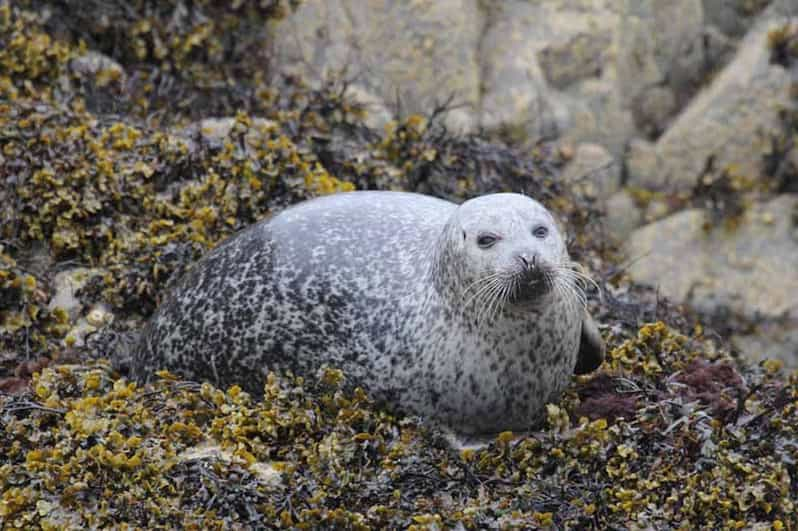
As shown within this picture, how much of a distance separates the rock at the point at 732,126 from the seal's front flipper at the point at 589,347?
411 cm

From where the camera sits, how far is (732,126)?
8656 mm

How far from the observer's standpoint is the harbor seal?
4234mm

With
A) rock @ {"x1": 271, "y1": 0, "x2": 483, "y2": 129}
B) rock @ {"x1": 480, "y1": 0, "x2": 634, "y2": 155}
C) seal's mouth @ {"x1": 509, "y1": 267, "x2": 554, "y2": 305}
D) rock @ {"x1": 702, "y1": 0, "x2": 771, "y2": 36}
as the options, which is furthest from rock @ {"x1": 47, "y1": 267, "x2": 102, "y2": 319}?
rock @ {"x1": 702, "y1": 0, "x2": 771, "y2": 36}

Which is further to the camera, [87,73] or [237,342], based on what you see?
[87,73]

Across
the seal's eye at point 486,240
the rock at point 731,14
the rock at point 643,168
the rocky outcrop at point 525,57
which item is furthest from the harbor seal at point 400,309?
the rock at point 731,14

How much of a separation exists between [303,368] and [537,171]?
9.19 ft

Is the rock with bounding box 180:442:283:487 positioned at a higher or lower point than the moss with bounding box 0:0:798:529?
lower

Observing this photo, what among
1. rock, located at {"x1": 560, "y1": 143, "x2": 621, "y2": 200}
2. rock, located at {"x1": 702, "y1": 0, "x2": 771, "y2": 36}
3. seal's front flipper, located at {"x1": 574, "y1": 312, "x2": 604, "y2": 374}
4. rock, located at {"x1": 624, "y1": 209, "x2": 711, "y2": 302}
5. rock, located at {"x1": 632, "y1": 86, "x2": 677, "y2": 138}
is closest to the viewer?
seal's front flipper, located at {"x1": 574, "y1": 312, "x2": 604, "y2": 374}

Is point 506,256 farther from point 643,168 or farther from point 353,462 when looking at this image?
point 643,168

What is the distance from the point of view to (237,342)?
4.74 meters

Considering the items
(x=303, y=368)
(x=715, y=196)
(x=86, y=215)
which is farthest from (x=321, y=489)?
(x=715, y=196)

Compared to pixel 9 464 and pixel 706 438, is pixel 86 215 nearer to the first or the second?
pixel 9 464

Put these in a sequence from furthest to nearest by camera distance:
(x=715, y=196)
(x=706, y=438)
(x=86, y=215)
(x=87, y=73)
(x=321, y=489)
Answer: (x=715, y=196) → (x=87, y=73) → (x=86, y=215) → (x=706, y=438) → (x=321, y=489)

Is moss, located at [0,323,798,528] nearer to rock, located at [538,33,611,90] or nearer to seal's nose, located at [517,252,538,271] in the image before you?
seal's nose, located at [517,252,538,271]
